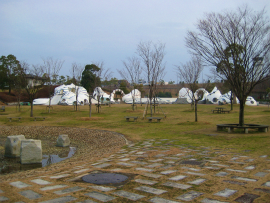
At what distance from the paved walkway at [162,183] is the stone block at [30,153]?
2060 millimetres

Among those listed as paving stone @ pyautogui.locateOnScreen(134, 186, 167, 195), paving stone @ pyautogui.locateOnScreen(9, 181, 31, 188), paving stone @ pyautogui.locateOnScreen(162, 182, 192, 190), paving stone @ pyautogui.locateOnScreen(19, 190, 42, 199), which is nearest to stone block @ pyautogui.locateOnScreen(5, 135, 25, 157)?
paving stone @ pyautogui.locateOnScreen(9, 181, 31, 188)

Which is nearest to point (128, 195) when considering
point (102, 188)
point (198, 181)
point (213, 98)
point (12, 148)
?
point (102, 188)

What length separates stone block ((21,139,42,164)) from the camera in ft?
24.0

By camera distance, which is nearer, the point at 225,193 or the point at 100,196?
the point at 100,196

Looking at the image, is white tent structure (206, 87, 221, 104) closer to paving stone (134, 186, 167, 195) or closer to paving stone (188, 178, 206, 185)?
paving stone (188, 178, 206, 185)

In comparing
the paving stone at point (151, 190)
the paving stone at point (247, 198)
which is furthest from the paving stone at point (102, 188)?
the paving stone at point (247, 198)

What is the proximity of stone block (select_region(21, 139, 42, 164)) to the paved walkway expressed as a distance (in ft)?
6.76

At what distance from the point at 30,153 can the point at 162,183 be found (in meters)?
4.59

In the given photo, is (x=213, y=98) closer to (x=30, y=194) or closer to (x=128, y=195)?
(x=128, y=195)

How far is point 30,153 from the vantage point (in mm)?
7340

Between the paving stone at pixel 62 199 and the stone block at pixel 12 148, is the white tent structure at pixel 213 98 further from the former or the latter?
the paving stone at pixel 62 199

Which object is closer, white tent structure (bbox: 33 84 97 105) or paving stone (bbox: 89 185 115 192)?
paving stone (bbox: 89 185 115 192)

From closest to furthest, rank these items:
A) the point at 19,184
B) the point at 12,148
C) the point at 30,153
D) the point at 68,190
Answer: the point at 68,190 → the point at 19,184 → the point at 30,153 → the point at 12,148

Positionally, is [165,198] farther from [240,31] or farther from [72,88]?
[72,88]
